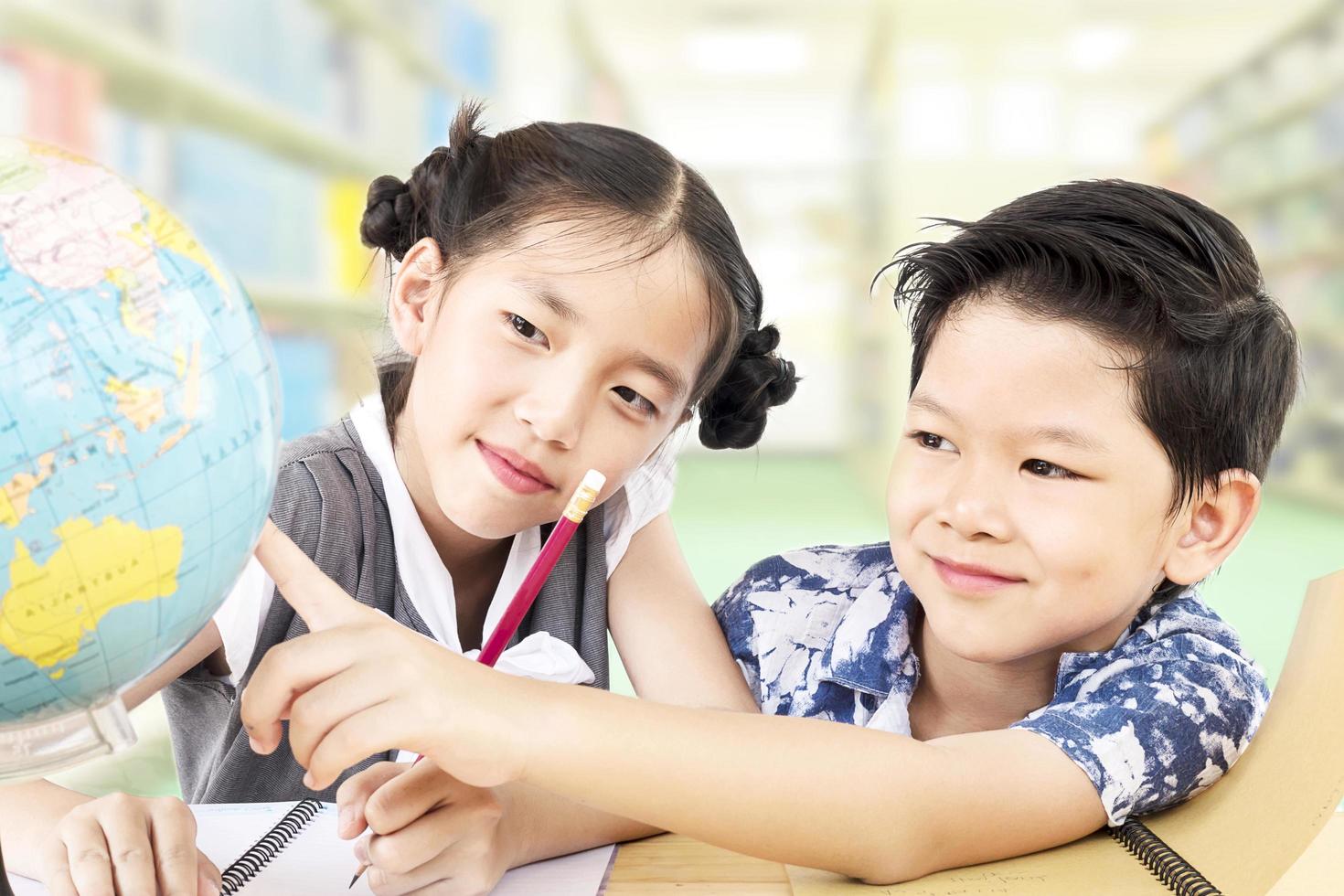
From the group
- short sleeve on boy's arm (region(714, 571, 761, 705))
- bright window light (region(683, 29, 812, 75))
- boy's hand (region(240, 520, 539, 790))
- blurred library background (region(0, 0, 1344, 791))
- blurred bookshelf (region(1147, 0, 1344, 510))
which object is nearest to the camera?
boy's hand (region(240, 520, 539, 790))

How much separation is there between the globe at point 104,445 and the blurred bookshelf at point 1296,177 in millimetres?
5296

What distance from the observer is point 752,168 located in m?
6.12

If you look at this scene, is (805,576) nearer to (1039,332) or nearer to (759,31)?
(1039,332)

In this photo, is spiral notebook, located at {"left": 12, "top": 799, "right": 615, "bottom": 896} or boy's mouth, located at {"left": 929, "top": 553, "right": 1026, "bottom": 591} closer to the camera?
spiral notebook, located at {"left": 12, "top": 799, "right": 615, "bottom": 896}

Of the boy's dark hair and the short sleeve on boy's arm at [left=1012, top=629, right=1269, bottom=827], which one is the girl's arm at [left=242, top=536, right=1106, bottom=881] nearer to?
the short sleeve on boy's arm at [left=1012, top=629, right=1269, bottom=827]

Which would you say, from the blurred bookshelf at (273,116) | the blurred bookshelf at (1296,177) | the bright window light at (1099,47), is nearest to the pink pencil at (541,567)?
the blurred bookshelf at (273,116)

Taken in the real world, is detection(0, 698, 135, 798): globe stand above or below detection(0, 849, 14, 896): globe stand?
above

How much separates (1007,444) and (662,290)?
0.33 meters

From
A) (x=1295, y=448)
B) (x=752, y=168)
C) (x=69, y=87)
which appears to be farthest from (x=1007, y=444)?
(x=1295, y=448)

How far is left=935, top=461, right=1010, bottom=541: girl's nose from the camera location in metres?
0.81

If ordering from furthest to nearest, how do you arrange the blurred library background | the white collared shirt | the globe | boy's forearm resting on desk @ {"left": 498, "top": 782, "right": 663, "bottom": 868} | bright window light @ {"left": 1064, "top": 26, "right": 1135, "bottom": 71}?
bright window light @ {"left": 1064, "top": 26, "right": 1135, "bottom": 71} < the blurred library background < the white collared shirt < boy's forearm resting on desk @ {"left": 498, "top": 782, "right": 663, "bottom": 868} < the globe

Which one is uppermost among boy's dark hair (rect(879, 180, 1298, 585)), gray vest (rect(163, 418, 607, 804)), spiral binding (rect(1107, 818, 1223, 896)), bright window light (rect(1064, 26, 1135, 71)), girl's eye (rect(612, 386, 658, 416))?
bright window light (rect(1064, 26, 1135, 71))

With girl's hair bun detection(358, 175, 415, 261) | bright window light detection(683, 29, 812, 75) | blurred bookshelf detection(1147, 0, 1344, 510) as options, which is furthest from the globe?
bright window light detection(683, 29, 812, 75)

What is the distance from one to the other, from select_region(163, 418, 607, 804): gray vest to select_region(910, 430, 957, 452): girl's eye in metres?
0.36
